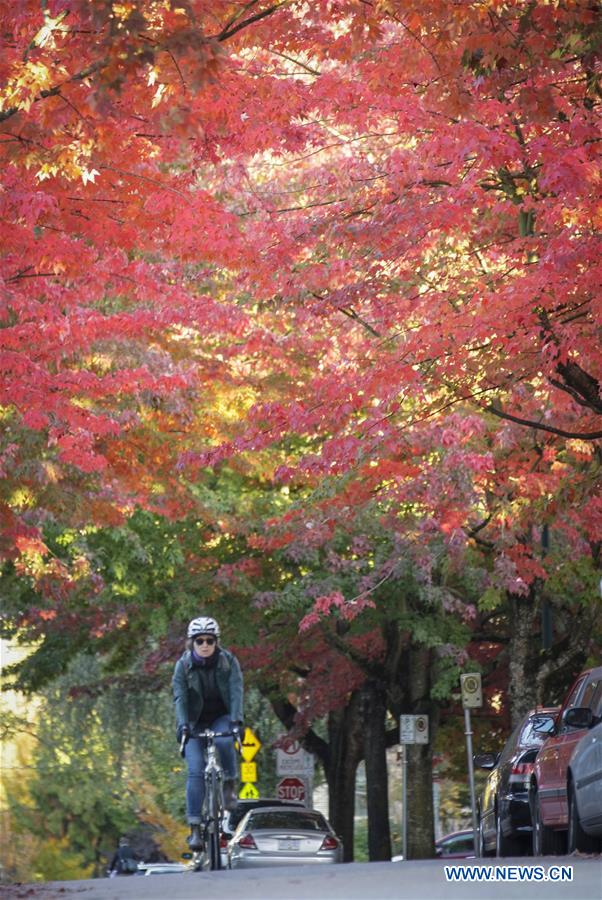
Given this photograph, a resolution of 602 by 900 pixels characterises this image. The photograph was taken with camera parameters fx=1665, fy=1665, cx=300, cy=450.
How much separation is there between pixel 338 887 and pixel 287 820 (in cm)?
1491

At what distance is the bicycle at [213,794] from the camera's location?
12859 mm

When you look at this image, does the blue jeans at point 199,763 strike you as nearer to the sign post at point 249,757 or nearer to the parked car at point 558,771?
the parked car at point 558,771

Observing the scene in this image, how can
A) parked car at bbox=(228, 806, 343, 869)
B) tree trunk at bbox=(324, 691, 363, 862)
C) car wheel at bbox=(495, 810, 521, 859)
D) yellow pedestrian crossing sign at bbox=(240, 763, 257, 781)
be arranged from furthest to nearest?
tree trunk at bbox=(324, 691, 363, 862), yellow pedestrian crossing sign at bbox=(240, 763, 257, 781), parked car at bbox=(228, 806, 343, 869), car wheel at bbox=(495, 810, 521, 859)

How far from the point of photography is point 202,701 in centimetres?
1310

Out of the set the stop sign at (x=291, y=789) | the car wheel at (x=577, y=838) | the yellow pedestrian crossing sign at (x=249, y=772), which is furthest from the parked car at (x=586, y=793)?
the stop sign at (x=291, y=789)

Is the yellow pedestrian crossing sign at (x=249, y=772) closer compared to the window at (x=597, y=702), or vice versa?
the window at (x=597, y=702)

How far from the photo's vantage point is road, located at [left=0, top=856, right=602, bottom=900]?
30.4 ft

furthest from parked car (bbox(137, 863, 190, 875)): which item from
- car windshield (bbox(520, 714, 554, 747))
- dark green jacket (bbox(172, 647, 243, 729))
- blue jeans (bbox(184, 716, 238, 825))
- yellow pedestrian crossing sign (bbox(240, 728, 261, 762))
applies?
dark green jacket (bbox(172, 647, 243, 729))

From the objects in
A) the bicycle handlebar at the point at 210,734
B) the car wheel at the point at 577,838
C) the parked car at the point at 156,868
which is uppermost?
the parked car at the point at 156,868

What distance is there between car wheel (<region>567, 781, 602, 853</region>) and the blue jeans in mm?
2713

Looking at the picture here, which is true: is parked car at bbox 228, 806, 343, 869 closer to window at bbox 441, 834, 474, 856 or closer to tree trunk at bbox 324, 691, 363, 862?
tree trunk at bbox 324, 691, 363, 862

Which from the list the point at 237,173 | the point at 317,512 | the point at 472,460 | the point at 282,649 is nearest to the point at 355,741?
the point at 282,649

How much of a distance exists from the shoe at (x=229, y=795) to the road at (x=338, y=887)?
21.3 inches

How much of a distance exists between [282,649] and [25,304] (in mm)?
17671
